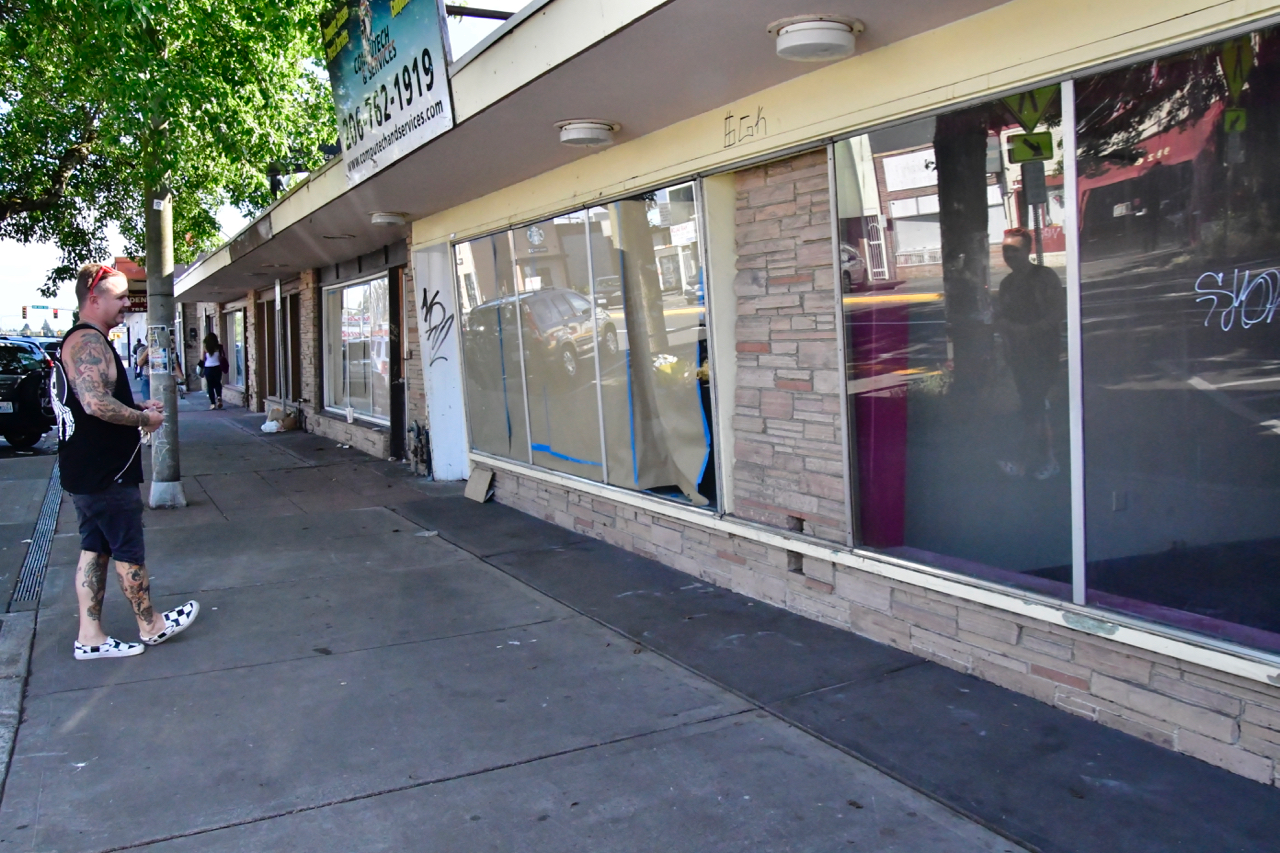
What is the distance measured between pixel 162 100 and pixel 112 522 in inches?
197

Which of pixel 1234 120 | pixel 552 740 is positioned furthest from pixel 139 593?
pixel 1234 120

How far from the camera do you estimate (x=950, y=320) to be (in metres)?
4.59

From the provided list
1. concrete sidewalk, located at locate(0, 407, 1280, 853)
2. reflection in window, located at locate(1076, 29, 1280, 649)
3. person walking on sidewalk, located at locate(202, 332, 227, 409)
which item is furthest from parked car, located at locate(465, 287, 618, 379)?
person walking on sidewalk, located at locate(202, 332, 227, 409)

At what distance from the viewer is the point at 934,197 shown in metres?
4.58

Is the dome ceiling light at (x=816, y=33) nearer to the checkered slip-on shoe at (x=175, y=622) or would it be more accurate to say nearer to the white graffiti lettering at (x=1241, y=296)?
the white graffiti lettering at (x=1241, y=296)

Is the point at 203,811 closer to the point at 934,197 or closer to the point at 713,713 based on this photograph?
the point at 713,713

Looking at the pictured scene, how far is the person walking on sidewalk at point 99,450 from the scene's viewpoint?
16.0ft

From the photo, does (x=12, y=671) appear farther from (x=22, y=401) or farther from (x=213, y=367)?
(x=213, y=367)

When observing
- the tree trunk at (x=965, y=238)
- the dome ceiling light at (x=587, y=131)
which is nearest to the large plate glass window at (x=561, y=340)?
the dome ceiling light at (x=587, y=131)

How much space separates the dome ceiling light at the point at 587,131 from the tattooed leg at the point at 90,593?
11.9 feet

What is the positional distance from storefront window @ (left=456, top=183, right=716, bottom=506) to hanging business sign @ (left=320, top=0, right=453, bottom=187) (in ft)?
4.36

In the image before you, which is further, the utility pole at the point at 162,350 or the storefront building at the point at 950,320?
the utility pole at the point at 162,350

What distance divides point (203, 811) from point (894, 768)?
2.56m

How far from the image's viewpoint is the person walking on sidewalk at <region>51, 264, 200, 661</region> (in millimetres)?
4871
